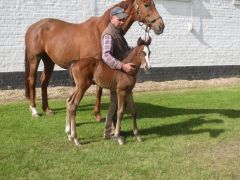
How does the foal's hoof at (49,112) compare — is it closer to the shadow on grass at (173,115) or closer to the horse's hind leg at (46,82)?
the horse's hind leg at (46,82)

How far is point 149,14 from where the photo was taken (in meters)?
7.82

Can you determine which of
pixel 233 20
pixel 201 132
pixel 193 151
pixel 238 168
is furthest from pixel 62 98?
pixel 233 20

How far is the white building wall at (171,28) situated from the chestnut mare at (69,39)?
328 cm

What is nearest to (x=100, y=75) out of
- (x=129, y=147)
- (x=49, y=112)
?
(x=129, y=147)

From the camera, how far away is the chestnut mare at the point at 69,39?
309 inches

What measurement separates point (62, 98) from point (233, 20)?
871 cm

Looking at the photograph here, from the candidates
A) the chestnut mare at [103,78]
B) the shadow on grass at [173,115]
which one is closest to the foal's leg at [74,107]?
the chestnut mare at [103,78]

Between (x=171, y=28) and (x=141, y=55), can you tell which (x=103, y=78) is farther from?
(x=171, y=28)

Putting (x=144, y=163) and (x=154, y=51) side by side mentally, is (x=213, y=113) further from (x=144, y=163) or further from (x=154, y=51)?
(x=154, y=51)

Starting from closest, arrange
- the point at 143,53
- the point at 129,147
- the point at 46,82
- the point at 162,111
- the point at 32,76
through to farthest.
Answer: the point at 143,53 < the point at 129,147 < the point at 32,76 < the point at 46,82 < the point at 162,111

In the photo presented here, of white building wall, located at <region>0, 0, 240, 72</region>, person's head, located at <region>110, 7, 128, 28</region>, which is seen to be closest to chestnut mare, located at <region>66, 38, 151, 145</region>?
person's head, located at <region>110, 7, 128, 28</region>

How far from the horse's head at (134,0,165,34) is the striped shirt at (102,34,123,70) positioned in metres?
1.35

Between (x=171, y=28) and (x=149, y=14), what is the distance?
25.5ft

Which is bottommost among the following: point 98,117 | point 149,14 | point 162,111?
point 162,111
